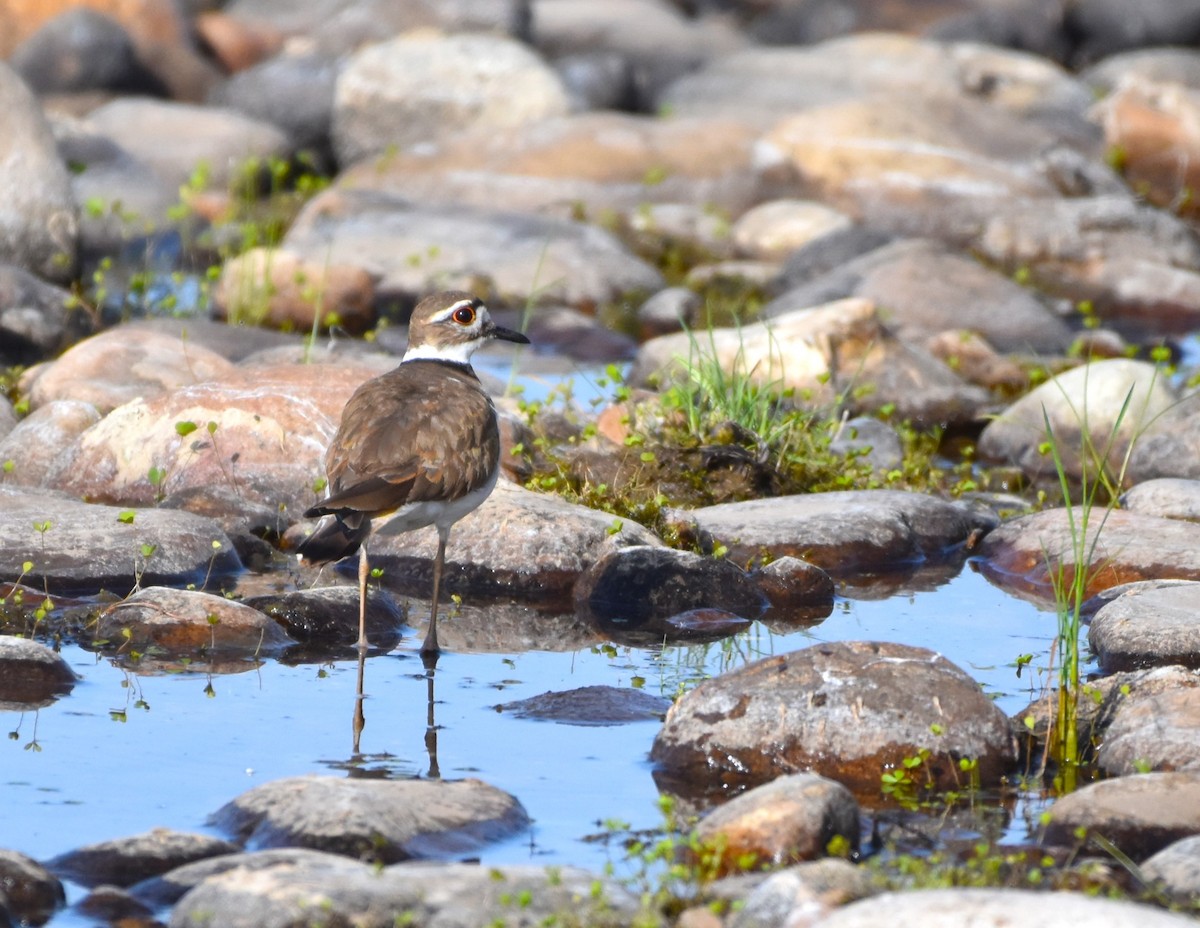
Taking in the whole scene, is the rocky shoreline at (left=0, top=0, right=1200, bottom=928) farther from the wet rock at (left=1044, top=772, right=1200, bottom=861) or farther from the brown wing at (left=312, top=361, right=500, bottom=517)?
the brown wing at (left=312, top=361, right=500, bottom=517)

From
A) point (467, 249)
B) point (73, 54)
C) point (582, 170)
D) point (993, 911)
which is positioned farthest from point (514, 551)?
point (73, 54)

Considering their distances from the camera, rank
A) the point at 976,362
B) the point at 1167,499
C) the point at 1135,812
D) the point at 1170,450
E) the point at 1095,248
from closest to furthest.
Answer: the point at 1135,812
the point at 1167,499
the point at 1170,450
the point at 976,362
the point at 1095,248

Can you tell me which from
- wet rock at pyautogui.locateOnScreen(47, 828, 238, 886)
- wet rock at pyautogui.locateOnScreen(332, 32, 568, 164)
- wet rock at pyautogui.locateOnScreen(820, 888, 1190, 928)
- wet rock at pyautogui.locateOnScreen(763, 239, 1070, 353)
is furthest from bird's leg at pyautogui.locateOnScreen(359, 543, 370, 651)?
wet rock at pyautogui.locateOnScreen(332, 32, 568, 164)

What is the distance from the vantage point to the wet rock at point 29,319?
14711 mm

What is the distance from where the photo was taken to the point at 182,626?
8938mm

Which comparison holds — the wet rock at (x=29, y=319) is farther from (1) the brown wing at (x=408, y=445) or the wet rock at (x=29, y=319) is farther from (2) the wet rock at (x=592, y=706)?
(2) the wet rock at (x=592, y=706)

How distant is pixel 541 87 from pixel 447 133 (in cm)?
130

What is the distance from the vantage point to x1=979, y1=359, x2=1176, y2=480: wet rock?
13188 millimetres

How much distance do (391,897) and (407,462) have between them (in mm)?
3315

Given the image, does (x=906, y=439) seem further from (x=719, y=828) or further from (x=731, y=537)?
(x=719, y=828)

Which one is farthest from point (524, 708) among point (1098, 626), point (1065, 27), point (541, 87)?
point (1065, 27)

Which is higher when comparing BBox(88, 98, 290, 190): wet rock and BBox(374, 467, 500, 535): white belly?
BBox(88, 98, 290, 190): wet rock

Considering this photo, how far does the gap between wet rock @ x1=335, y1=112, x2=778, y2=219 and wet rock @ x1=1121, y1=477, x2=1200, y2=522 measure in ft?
30.7

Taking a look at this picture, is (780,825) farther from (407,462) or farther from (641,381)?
(641,381)
